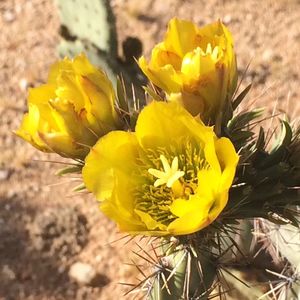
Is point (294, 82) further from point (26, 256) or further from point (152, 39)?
point (26, 256)

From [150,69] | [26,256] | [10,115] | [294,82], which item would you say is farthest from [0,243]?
[150,69]

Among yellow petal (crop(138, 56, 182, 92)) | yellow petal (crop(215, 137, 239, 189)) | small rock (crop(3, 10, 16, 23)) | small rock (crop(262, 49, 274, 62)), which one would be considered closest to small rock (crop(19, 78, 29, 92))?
small rock (crop(3, 10, 16, 23))

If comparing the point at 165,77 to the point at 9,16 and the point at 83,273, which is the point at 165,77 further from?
the point at 9,16

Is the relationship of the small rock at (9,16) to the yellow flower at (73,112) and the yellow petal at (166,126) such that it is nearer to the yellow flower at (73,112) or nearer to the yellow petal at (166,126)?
the yellow flower at (73,112)

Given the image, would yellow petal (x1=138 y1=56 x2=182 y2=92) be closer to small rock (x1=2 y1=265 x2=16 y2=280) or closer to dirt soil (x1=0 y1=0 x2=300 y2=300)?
dirt soil (x1=0 y1=0 x2=300 y2=300)

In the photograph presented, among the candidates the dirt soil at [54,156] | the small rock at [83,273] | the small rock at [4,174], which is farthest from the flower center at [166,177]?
the small rock at [4,174]

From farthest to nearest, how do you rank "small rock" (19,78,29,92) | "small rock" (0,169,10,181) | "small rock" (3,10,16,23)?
"small rock" (3,10,16,23), "small rock" (19,78,29,92), "small rock" (0,169,10,181)
